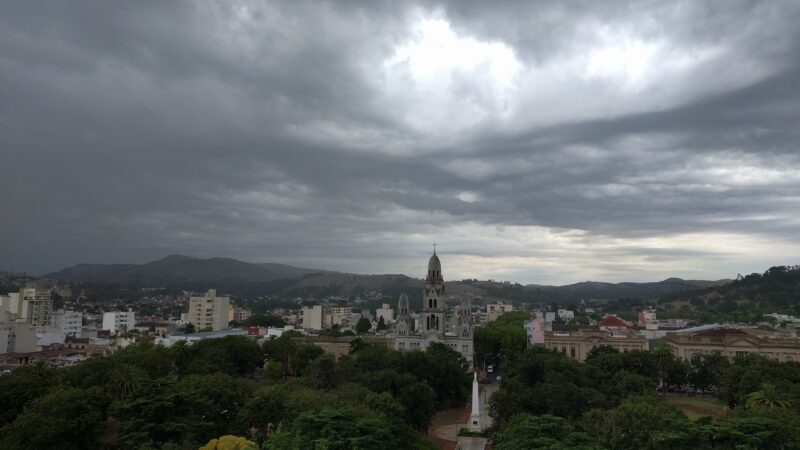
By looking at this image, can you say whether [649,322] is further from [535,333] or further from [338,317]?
[338,317]

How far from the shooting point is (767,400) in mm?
40281

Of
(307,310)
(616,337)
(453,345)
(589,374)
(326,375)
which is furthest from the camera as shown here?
(307,310)

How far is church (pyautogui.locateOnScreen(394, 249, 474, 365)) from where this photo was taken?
7912 centimetres

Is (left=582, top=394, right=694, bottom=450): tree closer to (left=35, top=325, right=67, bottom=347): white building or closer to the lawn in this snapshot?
the lawn

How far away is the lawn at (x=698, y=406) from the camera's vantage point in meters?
51.8

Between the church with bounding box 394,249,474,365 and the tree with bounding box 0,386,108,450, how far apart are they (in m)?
45.2

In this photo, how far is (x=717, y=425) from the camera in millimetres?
30719

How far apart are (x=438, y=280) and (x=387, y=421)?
1951 inches

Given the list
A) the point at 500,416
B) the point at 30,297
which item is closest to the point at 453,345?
the point at 500,416

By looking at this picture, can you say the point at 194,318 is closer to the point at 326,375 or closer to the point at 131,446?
the point at 326,375

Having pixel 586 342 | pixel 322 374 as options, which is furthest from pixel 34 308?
pixel 586 342

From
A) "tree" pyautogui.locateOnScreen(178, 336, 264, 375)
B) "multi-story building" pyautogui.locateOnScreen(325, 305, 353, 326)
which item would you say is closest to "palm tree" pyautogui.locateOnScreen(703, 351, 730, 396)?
"tree" pyautogui.locateOnScreen(178, 336, 264, 375)

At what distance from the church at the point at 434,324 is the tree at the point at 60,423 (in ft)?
148

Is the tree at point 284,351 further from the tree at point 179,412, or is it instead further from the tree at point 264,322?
the tree at point 264,322
